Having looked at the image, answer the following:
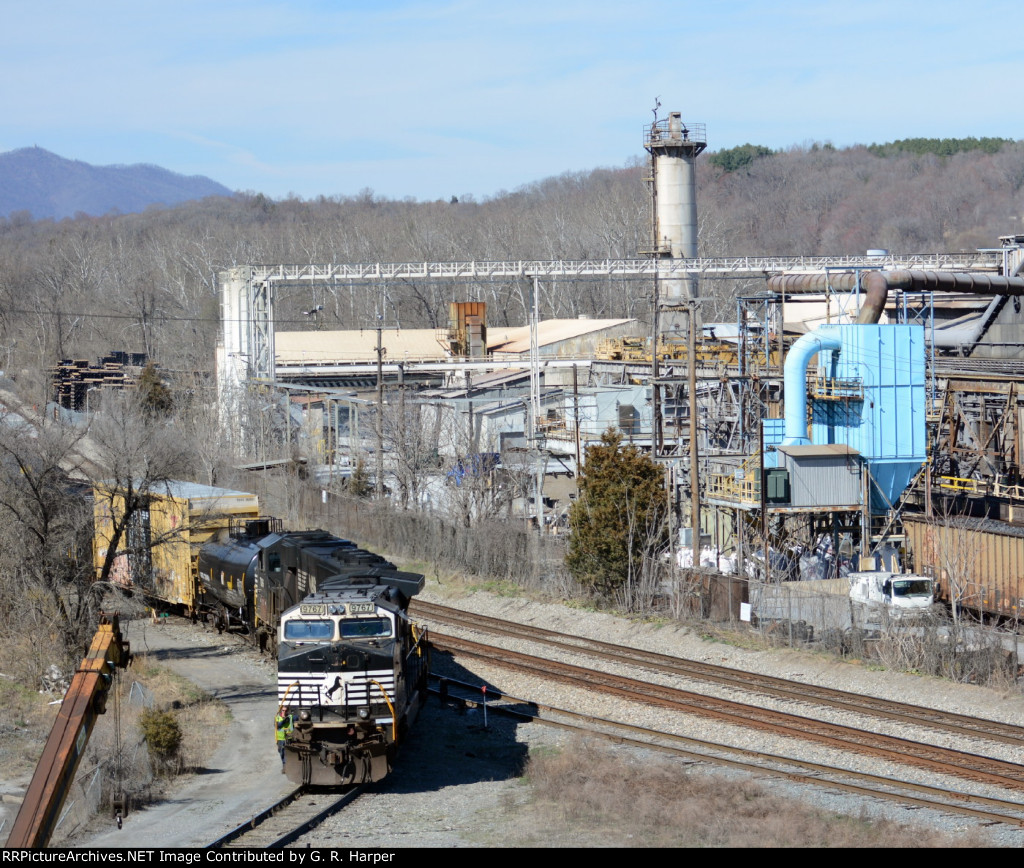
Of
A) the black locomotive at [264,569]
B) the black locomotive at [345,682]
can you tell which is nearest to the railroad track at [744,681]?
the black locomotive at [264,569]

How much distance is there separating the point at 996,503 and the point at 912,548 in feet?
21.7

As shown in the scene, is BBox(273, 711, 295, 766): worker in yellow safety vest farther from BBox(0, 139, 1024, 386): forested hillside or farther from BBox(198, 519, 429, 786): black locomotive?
BBox(0, 139, 1024, 386): forested hillside

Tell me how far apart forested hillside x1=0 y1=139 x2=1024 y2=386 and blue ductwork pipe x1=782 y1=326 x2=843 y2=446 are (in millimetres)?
50329

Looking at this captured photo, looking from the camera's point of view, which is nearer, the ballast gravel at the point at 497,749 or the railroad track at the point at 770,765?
the ballast gravel at the point at 497,749

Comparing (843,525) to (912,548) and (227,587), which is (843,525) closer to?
(912,548)

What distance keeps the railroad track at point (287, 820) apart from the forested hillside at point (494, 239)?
2459 inches

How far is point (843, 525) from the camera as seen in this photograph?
33.9 meters

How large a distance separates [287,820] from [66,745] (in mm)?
2975

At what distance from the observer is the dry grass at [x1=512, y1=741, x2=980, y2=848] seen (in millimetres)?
13492

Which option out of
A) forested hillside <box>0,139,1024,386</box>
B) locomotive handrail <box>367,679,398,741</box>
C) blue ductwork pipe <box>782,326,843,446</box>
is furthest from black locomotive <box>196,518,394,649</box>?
forested hillside <box>0,139,1024,386</box>

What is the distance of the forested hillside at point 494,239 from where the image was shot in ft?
353

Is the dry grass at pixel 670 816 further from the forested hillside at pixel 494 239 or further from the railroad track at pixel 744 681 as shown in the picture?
the forested hillside at pixel 494 239
